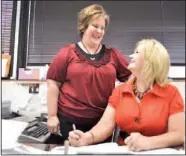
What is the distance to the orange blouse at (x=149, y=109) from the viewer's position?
949 millimetres

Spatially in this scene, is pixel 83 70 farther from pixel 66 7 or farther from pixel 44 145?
pixel 66 7

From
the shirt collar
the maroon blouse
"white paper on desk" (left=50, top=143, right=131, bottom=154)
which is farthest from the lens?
the maroon blouse

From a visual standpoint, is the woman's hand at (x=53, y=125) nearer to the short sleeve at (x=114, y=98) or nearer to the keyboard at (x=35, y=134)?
the keyboard at (x=35, y=134)

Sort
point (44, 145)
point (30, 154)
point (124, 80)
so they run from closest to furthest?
1. point (30, 154)
2. point (44, 145)
3. point (124, 80)

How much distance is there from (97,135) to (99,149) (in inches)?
7.9

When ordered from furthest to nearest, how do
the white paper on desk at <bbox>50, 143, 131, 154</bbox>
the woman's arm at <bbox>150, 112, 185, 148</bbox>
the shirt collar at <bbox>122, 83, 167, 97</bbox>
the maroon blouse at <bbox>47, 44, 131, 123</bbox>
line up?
the maroon blouse at <bbox>47, 44, 131, 123</bbox> < the shirt collar at <bbox>122, 83, 167, 97</bbox> < the woman's arm at <bbox>150, 112, 185, 148</bbox> < the white paper on desk at <bbox>50, 143, 131, 154</bbox>

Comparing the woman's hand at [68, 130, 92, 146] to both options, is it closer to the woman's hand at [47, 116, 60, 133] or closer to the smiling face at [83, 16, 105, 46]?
the woman's hand at [47, 116, 60, 133]

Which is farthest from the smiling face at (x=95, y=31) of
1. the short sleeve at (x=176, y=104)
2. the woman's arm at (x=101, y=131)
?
the short sleeve at (x=176, y=104)

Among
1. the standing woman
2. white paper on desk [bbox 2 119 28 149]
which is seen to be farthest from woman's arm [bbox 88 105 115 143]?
white paper on desk [bbox 2 119 28 149]

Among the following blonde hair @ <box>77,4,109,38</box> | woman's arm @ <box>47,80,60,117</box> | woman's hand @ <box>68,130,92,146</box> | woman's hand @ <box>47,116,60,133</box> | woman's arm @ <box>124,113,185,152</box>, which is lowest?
woman's hand @ <box>47,116,60,133</box>

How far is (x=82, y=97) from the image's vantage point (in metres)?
1.15

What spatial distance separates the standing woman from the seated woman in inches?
4.0

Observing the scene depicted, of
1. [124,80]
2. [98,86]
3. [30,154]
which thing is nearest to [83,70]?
[98,86]

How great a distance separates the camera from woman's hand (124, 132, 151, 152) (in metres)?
0.84
